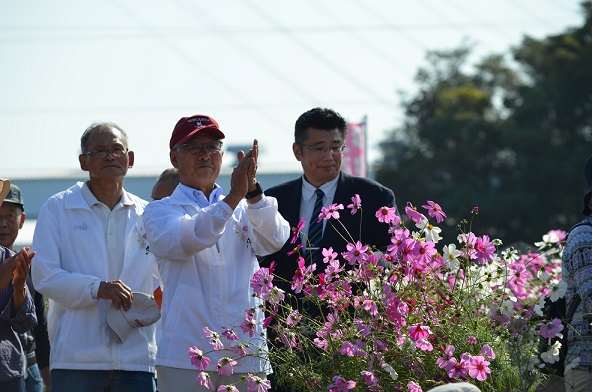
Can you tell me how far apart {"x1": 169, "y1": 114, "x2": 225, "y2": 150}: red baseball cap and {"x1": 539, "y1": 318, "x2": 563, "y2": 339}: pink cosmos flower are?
1738 millimetres

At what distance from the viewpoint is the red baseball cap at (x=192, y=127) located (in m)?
5.38

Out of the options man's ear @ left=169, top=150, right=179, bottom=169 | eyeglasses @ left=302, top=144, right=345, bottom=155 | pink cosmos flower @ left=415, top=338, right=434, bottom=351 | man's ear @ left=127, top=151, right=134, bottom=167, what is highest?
eyeglasses @ left=302, top=144, right=345, bottom=155

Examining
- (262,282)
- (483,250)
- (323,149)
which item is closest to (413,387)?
(483,250)

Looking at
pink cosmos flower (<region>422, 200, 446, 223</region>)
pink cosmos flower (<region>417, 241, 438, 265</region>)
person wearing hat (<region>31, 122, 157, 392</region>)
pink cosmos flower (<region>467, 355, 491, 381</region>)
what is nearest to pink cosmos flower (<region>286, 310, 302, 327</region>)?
pink cosmos flower (<region>417, 241, 438, 265</region>)

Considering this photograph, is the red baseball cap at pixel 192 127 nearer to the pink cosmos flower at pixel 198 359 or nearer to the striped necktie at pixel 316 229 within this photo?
the striped necktie at pixel 316 229

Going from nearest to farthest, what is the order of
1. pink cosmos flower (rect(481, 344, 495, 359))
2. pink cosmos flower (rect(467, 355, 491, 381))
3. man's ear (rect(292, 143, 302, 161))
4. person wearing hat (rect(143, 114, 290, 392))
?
pink cosmos flower (rect(467, 355, 491, 381)) < pink cosmos flower (rect(481, 344, 495, 359)) < person wearing hat (rect(143, 114, 290, 392)) < man's ear (rect(292, 143, 302, 161))

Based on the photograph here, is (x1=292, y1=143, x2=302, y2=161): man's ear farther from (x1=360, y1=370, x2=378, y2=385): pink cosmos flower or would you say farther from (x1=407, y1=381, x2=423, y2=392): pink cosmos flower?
(x1=407, y1=381, x2=423, y2=392): pink cosmos flower

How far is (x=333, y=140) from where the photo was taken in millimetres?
6293

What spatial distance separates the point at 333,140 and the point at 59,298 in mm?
1665

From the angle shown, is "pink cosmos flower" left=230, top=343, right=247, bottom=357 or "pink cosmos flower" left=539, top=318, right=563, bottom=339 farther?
"pink cosmos flower" left=230, top=343, right=247, bottom=357

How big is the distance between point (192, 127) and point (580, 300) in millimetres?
1857

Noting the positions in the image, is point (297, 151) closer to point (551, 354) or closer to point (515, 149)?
point (551, 354)

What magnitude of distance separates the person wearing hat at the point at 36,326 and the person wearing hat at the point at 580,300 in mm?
2884

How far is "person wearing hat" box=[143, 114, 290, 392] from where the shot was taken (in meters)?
5.04
